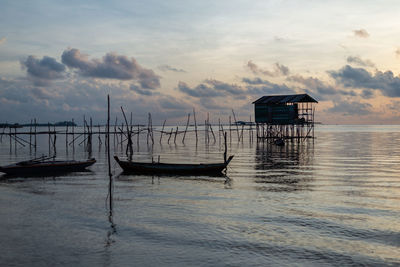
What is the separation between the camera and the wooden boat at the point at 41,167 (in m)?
32.8

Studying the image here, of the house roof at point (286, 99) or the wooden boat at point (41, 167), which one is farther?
the house roof at point (286, 99)

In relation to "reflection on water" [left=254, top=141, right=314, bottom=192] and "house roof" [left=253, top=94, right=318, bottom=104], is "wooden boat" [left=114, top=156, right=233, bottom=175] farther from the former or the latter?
"house roof" [left=253, top=94, right=318, bottom=104]

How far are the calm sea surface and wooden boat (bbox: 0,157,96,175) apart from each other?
3.67 meters

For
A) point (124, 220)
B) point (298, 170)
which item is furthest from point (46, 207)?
point (298, 170)

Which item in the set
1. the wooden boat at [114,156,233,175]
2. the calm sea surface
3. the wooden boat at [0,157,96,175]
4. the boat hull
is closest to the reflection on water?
the calm sea surface

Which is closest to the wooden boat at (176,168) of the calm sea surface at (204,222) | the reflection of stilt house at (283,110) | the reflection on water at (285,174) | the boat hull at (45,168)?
the calm sea surface at (204,222)

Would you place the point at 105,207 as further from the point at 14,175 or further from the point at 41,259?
the point at 14,175

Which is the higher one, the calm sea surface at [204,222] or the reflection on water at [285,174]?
the reflection on water at [285,174]

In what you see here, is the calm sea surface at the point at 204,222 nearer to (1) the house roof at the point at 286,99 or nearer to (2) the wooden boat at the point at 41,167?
(2) the wooden boat at the point at 41,167

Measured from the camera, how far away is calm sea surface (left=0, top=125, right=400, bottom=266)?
13.4 metres

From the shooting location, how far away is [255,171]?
34031 millimetres

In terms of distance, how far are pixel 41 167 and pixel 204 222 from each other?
71.2ft

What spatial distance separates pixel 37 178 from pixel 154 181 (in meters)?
9.96

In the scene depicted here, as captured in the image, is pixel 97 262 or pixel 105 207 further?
pixel 105 207
